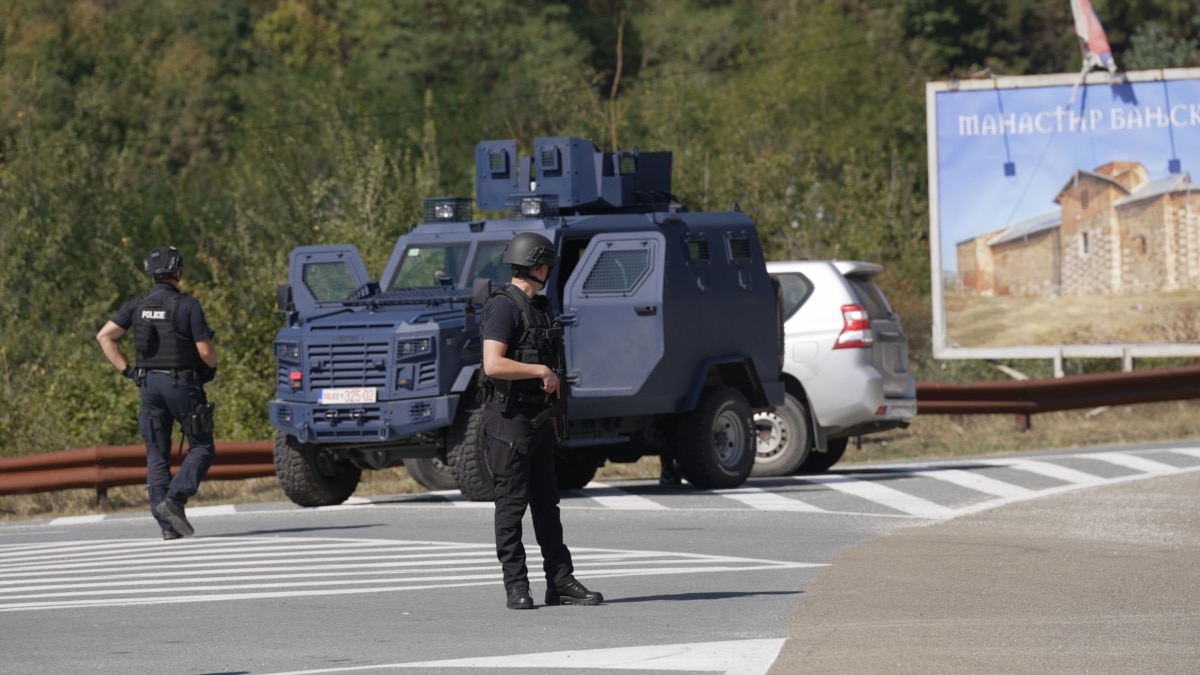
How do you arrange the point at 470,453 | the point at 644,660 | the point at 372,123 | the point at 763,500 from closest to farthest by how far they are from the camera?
the point at 644,660, the point at 470,453, the point at 763,500, the point at 372,123

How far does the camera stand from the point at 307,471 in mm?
16484

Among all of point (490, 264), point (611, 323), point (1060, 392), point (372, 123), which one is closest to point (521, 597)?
point (611, 323)

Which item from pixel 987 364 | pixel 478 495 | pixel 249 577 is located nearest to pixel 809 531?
pixel 478 495

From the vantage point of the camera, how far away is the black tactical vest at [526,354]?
32.6 ft

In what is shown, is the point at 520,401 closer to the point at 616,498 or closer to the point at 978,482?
the point at 616,498

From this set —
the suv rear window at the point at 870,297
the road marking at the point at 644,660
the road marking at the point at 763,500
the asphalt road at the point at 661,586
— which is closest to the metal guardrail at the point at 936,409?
the asphalt road at the point at 661,586

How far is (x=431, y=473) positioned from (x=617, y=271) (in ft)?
10.2

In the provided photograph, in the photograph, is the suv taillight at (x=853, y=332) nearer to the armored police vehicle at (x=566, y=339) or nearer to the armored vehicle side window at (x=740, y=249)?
the armored police vehicle at (x=566, y=339)

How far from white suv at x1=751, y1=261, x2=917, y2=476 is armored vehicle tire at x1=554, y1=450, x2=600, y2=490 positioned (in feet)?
5.42

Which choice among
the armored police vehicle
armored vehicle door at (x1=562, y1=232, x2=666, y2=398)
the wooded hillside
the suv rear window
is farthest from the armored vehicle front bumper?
the wooded hillside

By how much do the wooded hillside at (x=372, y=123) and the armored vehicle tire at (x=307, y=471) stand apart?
7.08 meters

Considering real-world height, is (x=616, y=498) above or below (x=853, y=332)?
below

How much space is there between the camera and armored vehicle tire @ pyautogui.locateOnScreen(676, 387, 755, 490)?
1703 centimetres

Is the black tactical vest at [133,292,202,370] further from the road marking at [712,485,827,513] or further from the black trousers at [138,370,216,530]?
the road marking at [712,485,827,513]
